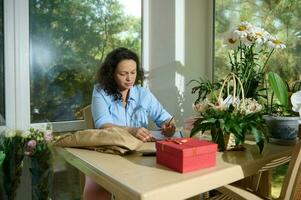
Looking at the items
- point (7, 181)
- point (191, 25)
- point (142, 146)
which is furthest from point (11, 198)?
point (191, 25)

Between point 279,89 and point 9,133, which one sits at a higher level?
point 279,89

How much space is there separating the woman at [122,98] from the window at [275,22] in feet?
2.50

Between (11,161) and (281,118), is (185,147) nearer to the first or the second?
(281,118)

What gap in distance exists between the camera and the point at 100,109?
1.67 meters

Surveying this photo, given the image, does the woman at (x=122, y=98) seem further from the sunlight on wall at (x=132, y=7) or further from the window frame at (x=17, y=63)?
the sunlight on wall at (x=132, y=7)

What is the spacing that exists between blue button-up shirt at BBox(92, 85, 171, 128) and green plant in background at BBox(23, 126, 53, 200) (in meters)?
0.38

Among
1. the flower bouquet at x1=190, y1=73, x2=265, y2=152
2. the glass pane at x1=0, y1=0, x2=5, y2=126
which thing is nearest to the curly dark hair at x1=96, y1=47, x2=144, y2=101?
the glass pane at x1=0, y1=0, x2=5, y2=126

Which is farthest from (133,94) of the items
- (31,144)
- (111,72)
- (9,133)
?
(9,133)

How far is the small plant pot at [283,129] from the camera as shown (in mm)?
1307

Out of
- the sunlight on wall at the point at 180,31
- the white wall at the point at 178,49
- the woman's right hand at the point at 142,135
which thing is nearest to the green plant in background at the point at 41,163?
the woman's right hand at the point at 142,135

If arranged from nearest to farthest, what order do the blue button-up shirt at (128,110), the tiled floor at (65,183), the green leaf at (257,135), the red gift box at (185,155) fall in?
the red gift box at (185,155)
the green leaf at (257,135)
the blue button-up shirt at (128,110)
the tiled floor at (65,183)

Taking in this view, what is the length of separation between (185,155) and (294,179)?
0.41 m

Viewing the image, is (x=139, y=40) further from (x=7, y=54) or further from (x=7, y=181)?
(x=7, y=181)

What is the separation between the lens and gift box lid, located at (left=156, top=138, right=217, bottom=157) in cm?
91
